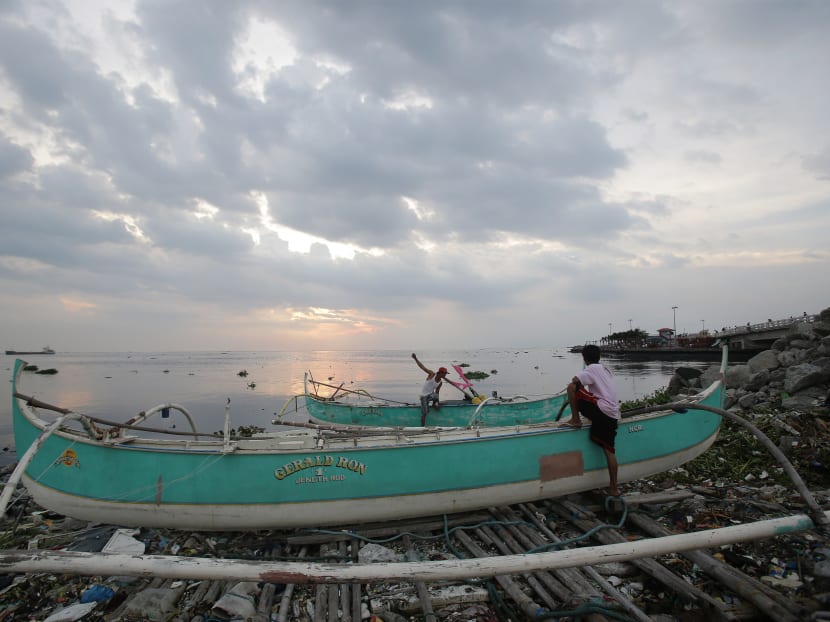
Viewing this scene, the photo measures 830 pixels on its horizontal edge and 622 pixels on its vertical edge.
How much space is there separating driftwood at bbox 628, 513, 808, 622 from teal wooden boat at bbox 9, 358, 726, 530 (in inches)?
84.2

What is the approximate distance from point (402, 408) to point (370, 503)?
7.43 metres

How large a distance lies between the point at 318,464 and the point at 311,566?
282cm

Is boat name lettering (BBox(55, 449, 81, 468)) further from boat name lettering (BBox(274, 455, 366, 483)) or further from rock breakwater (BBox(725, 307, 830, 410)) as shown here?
rock breakwater (BBox(725, 307, 830, 410))

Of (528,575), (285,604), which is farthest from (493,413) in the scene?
(285,604)

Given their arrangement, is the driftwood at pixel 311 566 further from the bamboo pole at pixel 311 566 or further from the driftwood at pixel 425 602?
the driftwood at pixel 425 602

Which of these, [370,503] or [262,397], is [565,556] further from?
[262,397]

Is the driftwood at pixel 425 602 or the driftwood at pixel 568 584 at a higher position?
the driftwood at pixel 568 584

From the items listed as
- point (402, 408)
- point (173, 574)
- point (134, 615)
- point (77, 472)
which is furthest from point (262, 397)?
point (173, 574)

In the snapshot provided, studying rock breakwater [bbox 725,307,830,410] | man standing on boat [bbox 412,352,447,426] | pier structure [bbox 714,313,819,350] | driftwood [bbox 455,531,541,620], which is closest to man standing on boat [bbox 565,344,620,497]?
driftwood [bbox 455,531,541,620]

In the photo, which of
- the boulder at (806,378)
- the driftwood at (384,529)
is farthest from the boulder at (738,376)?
the driftwood at (384,529)

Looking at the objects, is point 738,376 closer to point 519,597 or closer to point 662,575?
A: point 662,575

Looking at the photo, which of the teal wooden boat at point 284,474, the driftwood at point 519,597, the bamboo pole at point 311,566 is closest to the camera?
the bamboo pole at point 311,566

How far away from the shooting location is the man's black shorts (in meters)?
6.22

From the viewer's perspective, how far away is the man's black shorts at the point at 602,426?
20.4 feet
